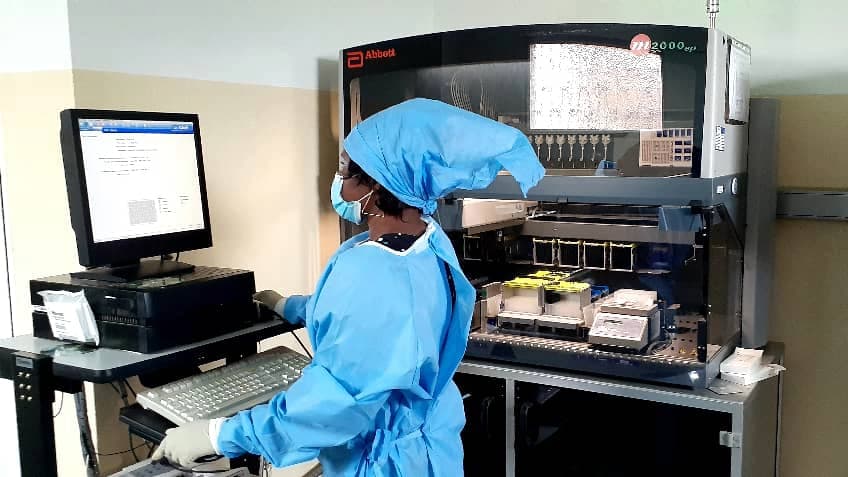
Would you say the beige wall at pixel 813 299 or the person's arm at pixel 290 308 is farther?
the beige wall at pixel 813 299

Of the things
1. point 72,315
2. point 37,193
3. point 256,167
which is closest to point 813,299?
point 256,167

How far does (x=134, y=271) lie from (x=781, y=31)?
2128mm

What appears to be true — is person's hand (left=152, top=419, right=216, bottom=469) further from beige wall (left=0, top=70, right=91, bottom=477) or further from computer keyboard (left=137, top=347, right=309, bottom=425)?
beige wall (left=0, top=70, right=91, bottom=477)

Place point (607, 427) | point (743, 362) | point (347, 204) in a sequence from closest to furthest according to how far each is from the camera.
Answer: point (347, 204) → point (743, 362) → point (607, 427)

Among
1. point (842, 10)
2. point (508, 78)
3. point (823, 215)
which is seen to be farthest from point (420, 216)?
point (842, 10)

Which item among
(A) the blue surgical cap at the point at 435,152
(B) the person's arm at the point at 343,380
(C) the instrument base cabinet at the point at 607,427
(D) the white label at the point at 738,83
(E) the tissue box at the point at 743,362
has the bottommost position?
(C) the instrument base cabinet at the point at 607,427

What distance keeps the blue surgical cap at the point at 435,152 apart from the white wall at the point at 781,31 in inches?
57.7

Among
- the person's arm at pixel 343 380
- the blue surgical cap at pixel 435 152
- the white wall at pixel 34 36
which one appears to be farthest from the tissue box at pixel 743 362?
the white wall at pixel 34 36

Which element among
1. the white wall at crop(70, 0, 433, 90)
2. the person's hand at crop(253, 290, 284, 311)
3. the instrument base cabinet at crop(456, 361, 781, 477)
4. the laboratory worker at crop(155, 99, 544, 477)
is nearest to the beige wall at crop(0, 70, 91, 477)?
the white wall at crop(70, 0, 433, 90)

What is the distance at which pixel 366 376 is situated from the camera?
1.33 metres

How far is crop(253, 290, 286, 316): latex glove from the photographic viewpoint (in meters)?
1.93

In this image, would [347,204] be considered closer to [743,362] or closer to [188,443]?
[188,443]

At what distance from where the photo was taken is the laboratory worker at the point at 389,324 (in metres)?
1.32

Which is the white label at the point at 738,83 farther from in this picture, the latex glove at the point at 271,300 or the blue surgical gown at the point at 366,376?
the latex glove at the point at 271,300
